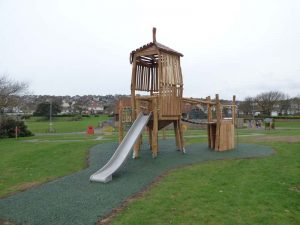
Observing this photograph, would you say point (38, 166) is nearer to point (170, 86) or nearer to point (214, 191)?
point (170, 86)

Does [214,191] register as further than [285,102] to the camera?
No

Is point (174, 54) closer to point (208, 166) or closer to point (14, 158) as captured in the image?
point (208, 166)

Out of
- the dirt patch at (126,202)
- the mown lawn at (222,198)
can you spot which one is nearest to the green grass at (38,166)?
the dirt patch at (126,202)

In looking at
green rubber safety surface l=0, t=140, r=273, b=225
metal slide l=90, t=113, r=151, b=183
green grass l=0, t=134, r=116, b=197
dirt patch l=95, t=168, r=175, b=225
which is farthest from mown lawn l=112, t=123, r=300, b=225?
green grass l=0, t=134, r=116, b=197

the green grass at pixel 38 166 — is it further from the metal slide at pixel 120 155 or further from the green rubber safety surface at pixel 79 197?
the metal slide at pixel 120 155

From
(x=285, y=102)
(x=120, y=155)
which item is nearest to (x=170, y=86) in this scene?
(x=120, y=155)

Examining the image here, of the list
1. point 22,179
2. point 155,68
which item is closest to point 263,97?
point 155,68

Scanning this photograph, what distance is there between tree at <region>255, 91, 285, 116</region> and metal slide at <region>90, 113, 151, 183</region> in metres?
78.5

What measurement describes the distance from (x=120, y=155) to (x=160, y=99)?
10.3 feet

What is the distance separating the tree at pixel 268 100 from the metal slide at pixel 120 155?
7850 centimetres

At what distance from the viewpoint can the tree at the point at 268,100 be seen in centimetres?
8425

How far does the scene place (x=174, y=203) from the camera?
652 cm

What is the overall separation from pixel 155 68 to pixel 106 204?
923cm

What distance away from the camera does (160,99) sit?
1227 centimetres
